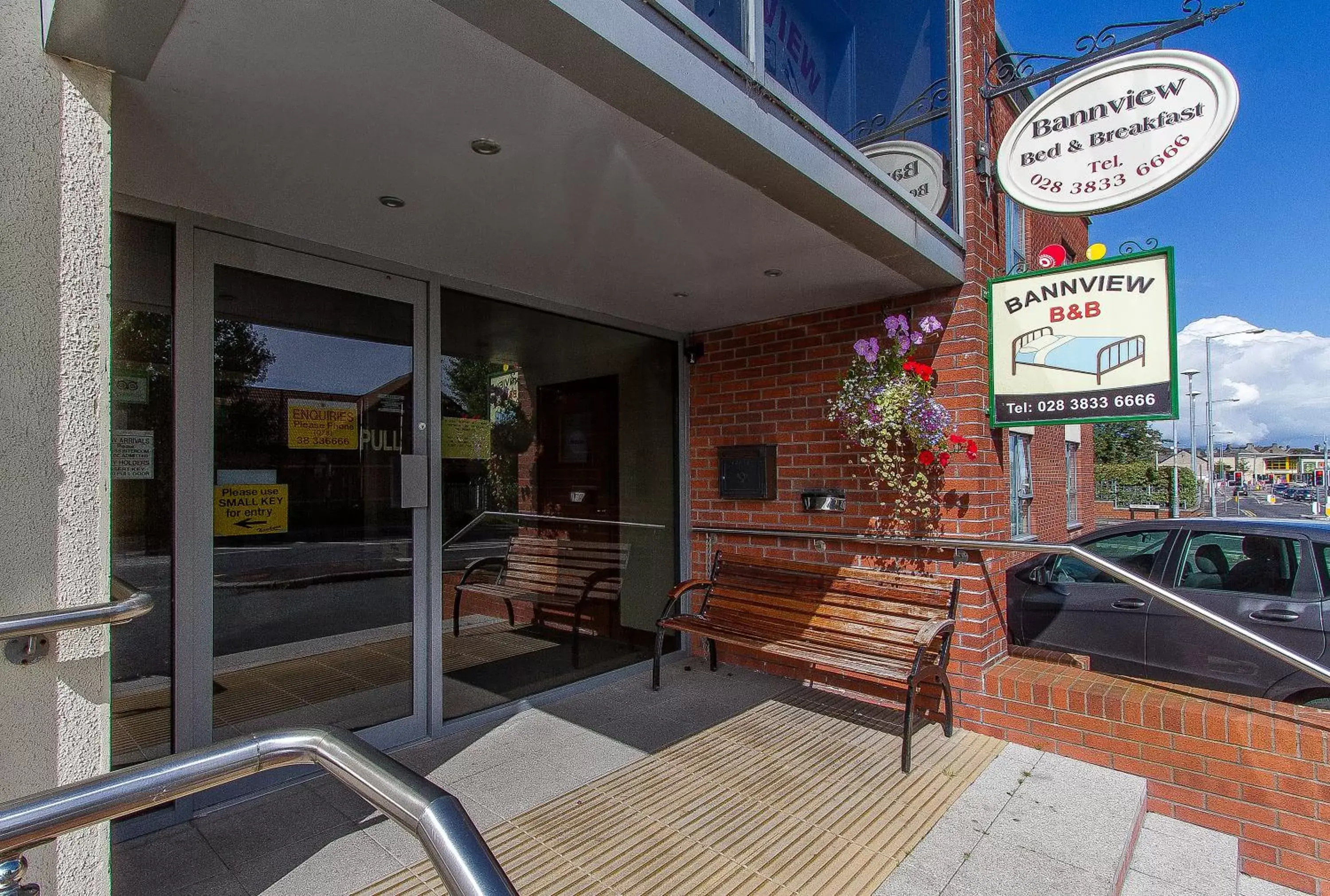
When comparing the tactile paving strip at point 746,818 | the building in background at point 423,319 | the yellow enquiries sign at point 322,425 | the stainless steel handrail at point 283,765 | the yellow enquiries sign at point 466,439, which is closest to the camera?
the stainless steel handrail at point 283,765

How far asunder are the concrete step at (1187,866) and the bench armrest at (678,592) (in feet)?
7.90

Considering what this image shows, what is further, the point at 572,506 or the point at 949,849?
the point at 572,506

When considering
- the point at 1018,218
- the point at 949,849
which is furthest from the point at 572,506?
the point at 1018,218

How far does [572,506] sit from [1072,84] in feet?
11.3

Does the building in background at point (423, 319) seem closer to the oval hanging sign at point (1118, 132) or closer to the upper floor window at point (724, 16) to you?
the upper floor window at point (724, 16)

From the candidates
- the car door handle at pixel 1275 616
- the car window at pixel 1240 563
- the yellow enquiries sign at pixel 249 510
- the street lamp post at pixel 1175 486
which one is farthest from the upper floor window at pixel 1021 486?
the street lamp post at pixel 1175 486

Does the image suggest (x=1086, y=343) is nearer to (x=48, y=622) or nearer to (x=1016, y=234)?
(x=48, y=622)

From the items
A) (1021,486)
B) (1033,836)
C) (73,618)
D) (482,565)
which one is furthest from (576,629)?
(1021,486)

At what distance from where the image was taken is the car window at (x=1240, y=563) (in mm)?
3723

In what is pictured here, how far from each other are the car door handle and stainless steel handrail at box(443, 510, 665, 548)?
347 cm

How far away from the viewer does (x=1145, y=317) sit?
322 cm

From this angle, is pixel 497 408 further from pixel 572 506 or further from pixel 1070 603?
pixel 1070 603

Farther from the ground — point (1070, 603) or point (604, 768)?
point (1070, 603)

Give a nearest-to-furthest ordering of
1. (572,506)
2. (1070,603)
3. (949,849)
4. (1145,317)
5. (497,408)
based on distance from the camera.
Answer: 1. (949,849)
2. (1145,317)
3. (497,408)
4. (572,506)
5. (1070,603)
